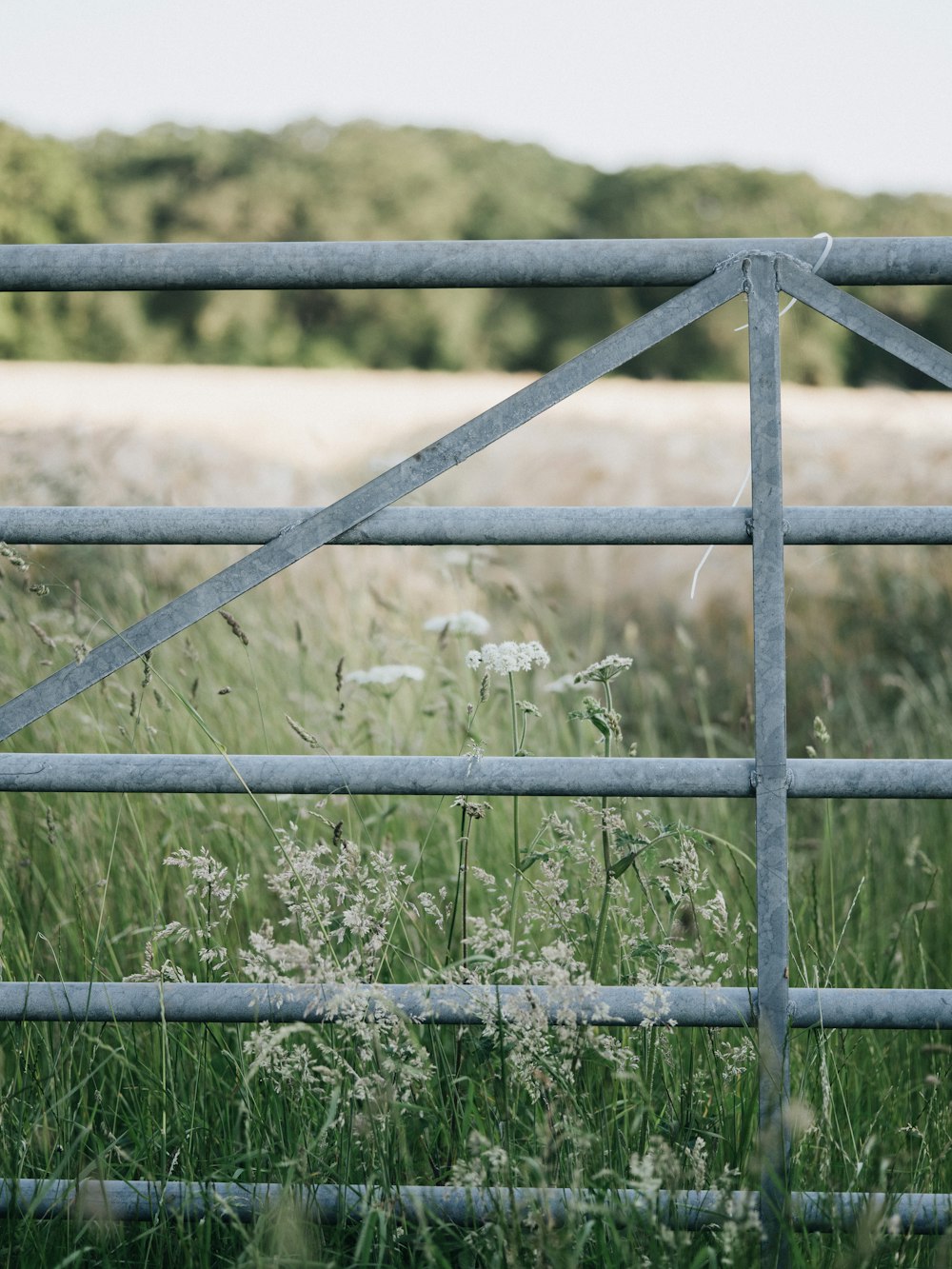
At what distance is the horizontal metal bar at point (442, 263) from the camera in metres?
1.15

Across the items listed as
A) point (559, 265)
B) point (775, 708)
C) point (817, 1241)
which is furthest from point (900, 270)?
point (817, 1241)

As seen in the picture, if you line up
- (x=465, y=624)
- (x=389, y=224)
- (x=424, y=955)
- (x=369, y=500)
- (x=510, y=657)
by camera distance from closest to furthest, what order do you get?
(x=369, y=500) < (x=510, y=657) < (x=424, y=955) < (x=465, y=624) < (x=389, y=224)

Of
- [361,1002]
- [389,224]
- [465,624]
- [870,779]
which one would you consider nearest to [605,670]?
[870,779]

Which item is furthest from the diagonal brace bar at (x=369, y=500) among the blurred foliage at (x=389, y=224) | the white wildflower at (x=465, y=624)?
the blurred foliage at (x=389, y=224)

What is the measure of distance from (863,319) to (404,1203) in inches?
41.1

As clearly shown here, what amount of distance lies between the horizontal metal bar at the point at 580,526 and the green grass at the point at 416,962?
20 cm

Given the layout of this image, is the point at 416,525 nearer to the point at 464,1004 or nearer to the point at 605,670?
the point at 605,670

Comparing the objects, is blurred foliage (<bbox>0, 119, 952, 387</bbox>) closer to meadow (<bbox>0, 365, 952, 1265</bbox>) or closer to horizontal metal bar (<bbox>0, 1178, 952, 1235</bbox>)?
meadow (<bbox>0, 365, 952, 1265</bbox>)

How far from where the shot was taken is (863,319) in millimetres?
1195

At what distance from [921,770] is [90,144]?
49.6ft

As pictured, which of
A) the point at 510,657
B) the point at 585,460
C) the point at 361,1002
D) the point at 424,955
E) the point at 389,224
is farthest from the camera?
the point at 389,224

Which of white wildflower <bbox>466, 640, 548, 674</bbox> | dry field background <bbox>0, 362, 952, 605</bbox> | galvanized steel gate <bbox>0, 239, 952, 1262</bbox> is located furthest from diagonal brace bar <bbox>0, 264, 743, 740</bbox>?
dry field background <bbox>0, 362, 952, 605</bbox>

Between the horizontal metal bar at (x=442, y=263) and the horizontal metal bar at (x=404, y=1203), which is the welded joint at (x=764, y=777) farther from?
the horizontal metal bar at (x=442, y=263)

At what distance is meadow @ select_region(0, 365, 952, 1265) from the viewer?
1111 mm
